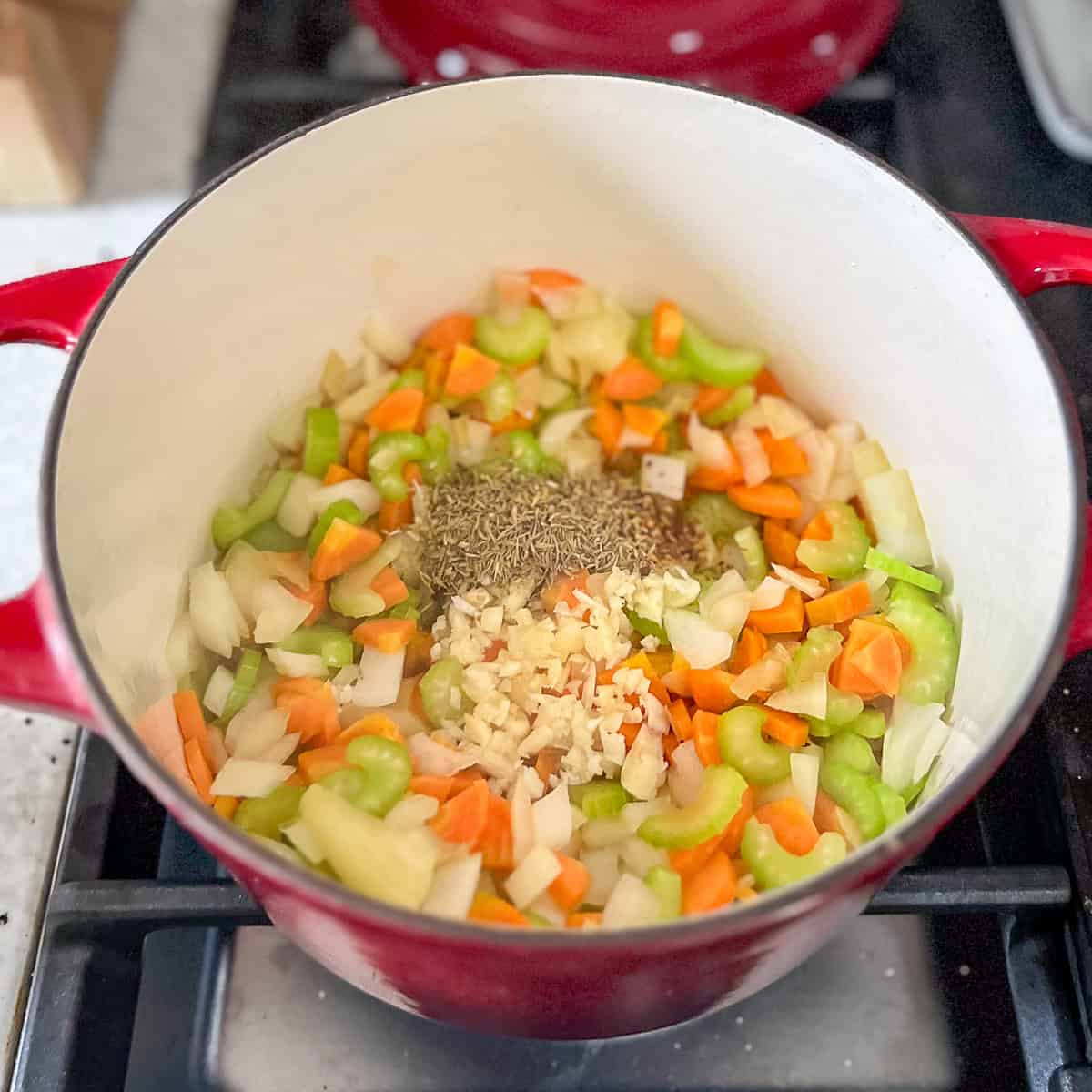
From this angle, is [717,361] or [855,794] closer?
[855,794]

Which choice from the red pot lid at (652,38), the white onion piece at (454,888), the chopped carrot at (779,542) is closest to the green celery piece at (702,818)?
the white onion piece at (454,888)

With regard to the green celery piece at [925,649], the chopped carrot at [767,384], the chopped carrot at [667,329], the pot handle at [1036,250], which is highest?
the pot handle at [1036,250]

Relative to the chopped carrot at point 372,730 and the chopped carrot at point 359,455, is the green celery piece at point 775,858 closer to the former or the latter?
the chopped carrot at point 372,730

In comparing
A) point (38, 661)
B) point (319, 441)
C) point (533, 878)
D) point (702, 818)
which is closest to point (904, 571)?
point (702, 818)

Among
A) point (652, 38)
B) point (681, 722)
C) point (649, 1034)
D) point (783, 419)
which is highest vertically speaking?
point (652, 38)

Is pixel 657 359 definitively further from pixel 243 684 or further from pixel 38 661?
pixel 38 661

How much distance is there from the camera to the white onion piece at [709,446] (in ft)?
3.14

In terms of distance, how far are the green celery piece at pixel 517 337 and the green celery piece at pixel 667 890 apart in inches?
18.4

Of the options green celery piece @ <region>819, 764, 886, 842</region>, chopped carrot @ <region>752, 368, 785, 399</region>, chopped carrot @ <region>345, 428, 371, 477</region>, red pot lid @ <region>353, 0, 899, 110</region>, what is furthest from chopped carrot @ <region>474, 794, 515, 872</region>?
red pot lid @ <region>353, 0, 899, 110</region>

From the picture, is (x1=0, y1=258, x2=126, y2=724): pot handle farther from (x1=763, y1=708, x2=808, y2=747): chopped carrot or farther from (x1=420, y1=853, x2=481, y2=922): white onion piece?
(x1=763, y1=708, x2=808, y2=747): chopped carrot

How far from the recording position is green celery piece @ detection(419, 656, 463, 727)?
0.81 m

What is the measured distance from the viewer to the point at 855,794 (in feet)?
2.50

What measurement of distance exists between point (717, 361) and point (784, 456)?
0.33 feet

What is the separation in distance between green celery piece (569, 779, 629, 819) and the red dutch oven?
142mm
